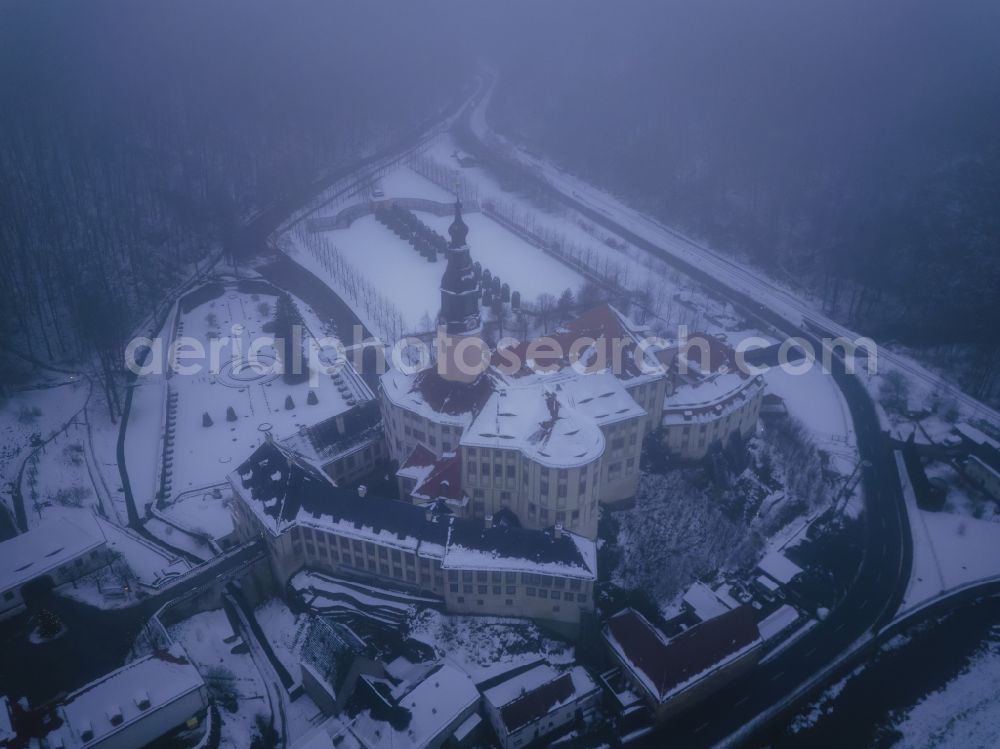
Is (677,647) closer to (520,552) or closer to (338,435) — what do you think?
(520,552)

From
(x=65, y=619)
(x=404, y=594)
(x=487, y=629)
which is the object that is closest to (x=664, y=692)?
(x=487, y=629)

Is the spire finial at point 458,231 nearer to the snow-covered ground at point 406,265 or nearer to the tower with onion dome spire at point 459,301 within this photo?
the tower with onion dome spire at point 459,301

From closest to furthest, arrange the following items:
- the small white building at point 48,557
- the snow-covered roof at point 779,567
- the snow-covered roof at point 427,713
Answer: the snow-covered roof at point 427,713 < the small white building at point 48,557 < the snow-covered roof at point 779,567

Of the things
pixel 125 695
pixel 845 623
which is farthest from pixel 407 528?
pixel 845 623

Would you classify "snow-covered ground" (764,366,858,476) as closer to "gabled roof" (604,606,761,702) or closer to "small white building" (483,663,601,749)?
"gabled roof" (604,606,761,702)

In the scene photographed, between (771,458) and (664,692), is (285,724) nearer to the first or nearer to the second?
(664,692)

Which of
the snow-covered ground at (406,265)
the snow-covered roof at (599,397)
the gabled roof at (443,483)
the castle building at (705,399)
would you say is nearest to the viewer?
the gabled roof at (443,483)

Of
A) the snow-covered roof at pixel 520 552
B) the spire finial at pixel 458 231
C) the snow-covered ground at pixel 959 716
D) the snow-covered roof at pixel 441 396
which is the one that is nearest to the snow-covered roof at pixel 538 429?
the snow-covered roof at pixel 441 396
